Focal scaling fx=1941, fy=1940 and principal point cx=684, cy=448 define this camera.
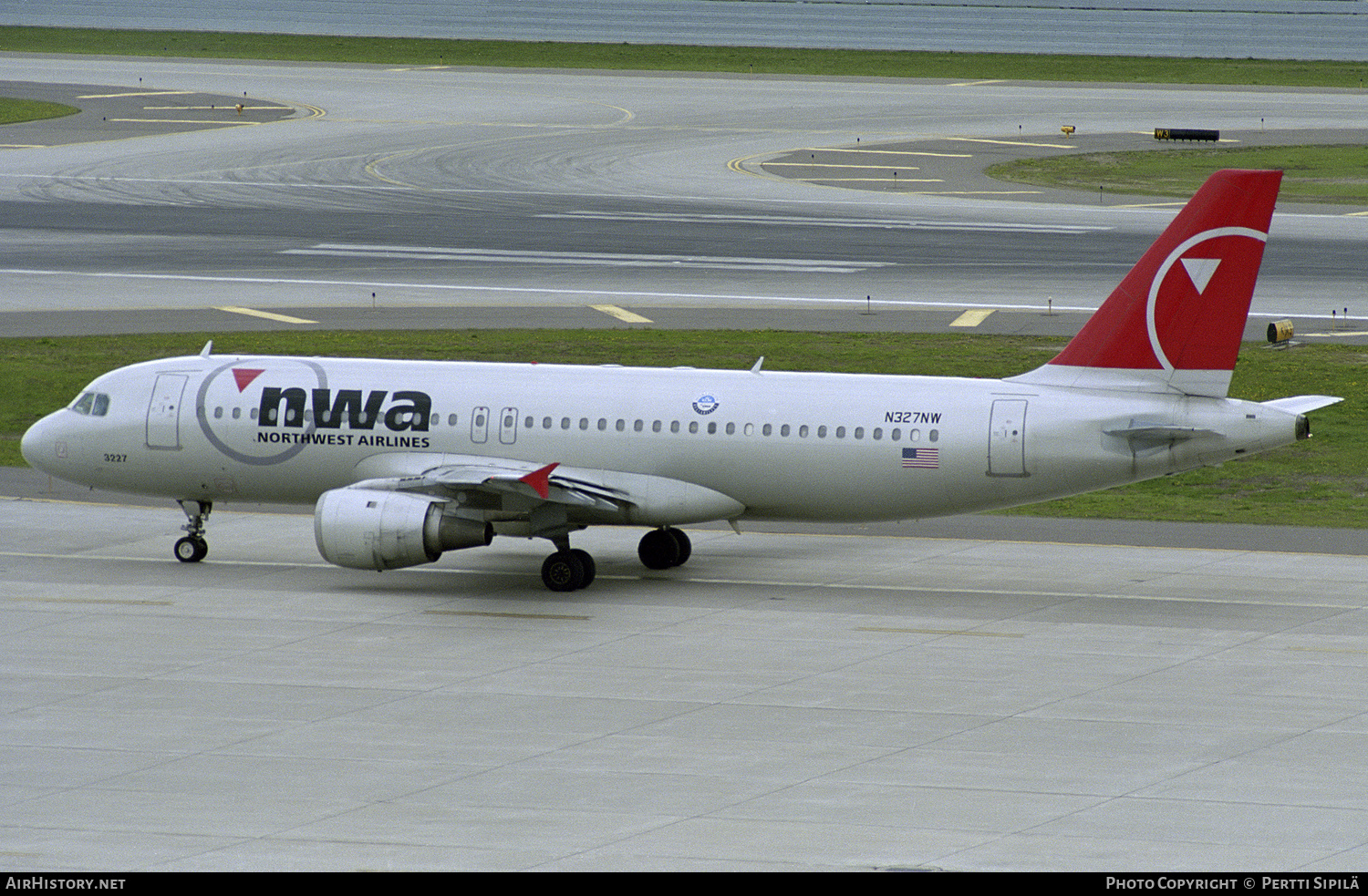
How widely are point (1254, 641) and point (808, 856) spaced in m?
13.1

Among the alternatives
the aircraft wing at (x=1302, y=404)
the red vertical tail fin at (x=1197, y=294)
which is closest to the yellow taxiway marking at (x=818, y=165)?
the aircraft wing at (x=1302, y=404)

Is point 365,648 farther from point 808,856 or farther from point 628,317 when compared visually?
point 628,317

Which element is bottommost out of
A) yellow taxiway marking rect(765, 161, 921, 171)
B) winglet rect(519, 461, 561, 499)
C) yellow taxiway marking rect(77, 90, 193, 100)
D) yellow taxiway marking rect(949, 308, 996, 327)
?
winglet rect(519, 461, 561, 499)

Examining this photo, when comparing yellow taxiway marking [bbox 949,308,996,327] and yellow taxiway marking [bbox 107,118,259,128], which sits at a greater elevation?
yellow taxiway marking [bbox 107,118,259,128]

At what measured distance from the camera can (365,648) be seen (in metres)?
31.3

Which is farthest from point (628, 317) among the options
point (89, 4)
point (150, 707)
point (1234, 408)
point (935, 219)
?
point (89, 4)

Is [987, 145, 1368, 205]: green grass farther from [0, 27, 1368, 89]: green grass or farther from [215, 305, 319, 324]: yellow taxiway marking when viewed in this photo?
[215, 305, 319, 324]: yellow taxiway marking

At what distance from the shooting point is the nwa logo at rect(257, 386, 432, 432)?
36.5 meters

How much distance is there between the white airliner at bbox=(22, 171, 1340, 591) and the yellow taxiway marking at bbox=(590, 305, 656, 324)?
25876 mm

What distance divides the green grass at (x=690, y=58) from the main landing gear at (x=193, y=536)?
10208 cm

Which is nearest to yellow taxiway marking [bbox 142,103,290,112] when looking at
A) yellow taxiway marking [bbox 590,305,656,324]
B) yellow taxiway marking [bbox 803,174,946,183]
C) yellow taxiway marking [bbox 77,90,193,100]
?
yellow taxiway marking [bbox 77,90,193,100]

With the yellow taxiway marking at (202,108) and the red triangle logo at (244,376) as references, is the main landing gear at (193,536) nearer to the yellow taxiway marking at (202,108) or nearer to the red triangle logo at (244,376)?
the red triangle logo at (244,376)

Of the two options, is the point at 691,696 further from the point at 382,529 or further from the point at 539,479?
the point at 382,529

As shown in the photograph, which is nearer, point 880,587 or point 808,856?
point 808,856
